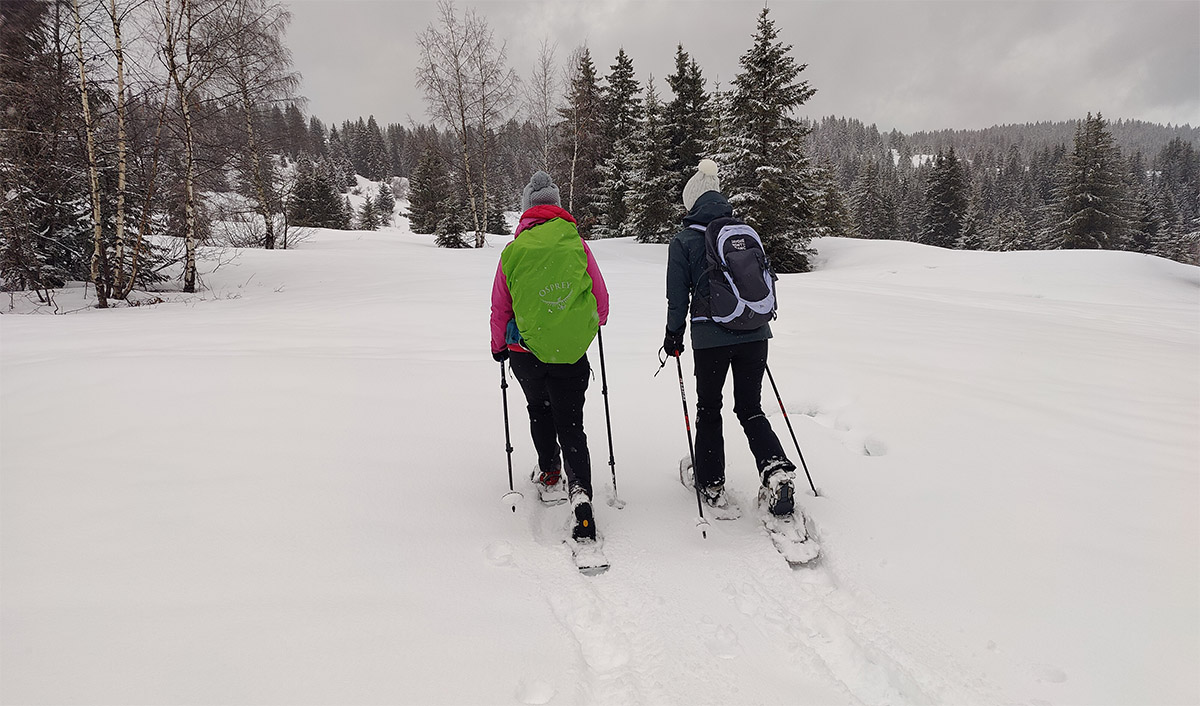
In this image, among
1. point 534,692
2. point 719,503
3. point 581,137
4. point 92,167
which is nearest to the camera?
point 534,692

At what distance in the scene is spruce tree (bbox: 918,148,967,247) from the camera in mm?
39906

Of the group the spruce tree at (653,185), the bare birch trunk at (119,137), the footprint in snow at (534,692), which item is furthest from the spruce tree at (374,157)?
the footprint in snow at (534,692)

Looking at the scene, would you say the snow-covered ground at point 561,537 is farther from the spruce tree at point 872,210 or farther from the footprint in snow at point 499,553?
the spruce tree at point 872,210

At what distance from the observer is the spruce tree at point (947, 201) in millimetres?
39906

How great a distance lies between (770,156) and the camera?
20.0 m

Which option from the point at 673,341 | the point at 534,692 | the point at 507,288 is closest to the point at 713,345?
the point at 673,341

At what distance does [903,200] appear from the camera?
6931 cm

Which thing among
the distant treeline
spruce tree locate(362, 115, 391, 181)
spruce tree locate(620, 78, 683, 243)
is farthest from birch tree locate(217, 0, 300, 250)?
spruce tree locate(362, 115, 391, 181)

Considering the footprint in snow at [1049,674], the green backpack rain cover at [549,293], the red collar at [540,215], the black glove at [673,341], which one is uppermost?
the red collar at [540,215]

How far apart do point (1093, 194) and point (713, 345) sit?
4393 centimetres

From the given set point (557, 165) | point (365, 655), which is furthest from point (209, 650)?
point (557, 165)

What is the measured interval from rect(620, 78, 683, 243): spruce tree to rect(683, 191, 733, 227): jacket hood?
21.8 m

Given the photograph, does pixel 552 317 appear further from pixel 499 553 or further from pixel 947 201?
pixel 947 201

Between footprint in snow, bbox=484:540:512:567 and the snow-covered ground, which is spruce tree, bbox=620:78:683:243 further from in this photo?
footprint in snow, bbox=484:540:512:567
